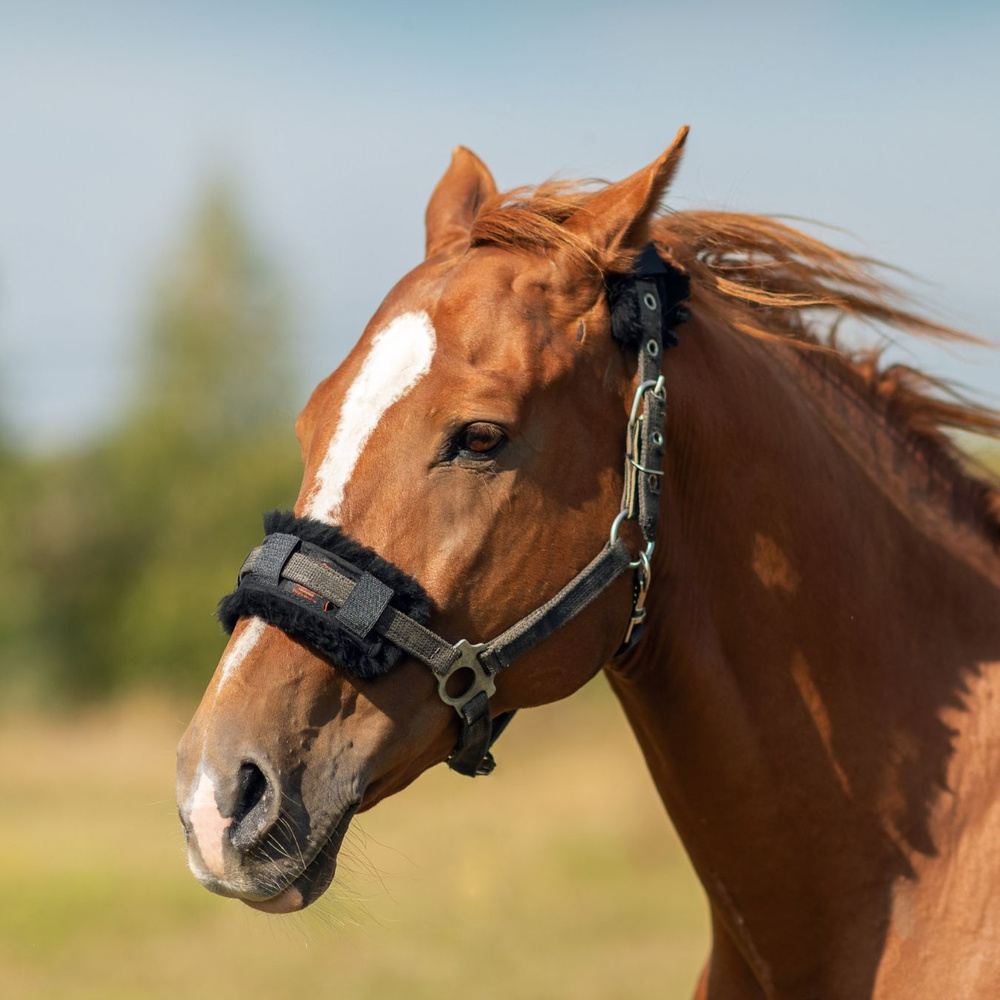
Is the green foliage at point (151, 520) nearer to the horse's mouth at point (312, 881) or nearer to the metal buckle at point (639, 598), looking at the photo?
the metal buckle at point (639, 598)

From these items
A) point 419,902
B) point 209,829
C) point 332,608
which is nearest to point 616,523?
point 332,608

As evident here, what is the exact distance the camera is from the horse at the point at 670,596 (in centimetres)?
242

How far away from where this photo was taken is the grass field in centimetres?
833

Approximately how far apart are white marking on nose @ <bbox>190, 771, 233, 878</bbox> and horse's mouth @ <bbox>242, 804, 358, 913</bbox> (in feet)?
0.44

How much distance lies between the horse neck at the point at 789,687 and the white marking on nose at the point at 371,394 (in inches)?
25.4

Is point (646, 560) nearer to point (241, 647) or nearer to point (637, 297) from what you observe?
point (637, 297)

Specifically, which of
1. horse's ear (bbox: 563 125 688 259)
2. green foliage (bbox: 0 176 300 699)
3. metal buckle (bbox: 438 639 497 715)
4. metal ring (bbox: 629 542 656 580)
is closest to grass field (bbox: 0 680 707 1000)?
metal buckle (bbox: 438 639 497 715)

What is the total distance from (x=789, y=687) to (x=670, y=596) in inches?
14.4

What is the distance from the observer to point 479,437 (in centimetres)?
256

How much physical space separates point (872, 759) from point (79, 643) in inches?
1102

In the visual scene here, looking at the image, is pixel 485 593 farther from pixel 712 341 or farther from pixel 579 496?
pixel 712 341

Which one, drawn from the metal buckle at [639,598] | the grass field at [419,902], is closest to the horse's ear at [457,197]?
the metal buckle at [639,598]

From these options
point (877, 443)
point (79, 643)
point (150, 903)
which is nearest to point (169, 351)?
point (79, 643)

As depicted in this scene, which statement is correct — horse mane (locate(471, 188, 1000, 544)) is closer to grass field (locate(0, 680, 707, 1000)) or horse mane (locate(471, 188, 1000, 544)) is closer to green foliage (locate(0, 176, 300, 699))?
grass field (locate(0, 680, 707, 1000))
